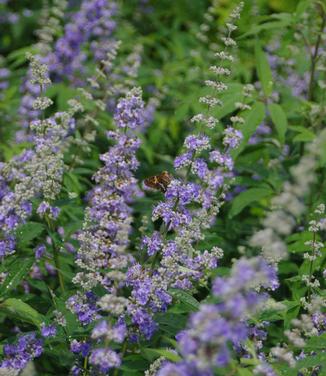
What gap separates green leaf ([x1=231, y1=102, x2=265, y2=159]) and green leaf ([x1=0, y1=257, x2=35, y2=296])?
1893 millimetres

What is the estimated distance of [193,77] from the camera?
7.45 metres

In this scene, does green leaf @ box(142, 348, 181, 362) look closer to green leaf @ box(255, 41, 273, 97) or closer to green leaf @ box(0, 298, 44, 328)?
green leaf @ box(0, 298, 44, 328)

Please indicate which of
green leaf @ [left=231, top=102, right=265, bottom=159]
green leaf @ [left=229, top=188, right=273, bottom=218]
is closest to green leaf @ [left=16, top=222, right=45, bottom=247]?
green leaf @ [left=231, top=102, right=265, bottom=159]

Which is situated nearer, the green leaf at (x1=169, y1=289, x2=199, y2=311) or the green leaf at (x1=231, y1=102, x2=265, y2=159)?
the green leaf at (x1=169, y1=289, x2=199, y2=311)

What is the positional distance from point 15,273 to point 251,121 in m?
2.18

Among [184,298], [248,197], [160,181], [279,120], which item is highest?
[160,181]

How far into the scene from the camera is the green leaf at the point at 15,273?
13.1ft

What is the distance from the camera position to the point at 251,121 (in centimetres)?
535

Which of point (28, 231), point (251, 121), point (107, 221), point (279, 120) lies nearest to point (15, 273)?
point (28, 231)

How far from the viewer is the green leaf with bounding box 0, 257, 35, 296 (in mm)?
3984

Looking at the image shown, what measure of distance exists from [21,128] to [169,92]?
5.29 ft

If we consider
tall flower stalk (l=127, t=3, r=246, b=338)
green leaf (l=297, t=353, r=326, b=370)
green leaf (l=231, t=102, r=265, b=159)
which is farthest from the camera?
green leaf (l=231, t=102, r=265, b=159)

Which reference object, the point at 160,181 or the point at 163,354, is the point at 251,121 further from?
the point at 163,354

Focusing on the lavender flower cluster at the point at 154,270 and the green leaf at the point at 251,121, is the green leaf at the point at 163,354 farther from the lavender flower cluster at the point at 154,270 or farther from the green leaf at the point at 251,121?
the green leaf at the point at 251,121
